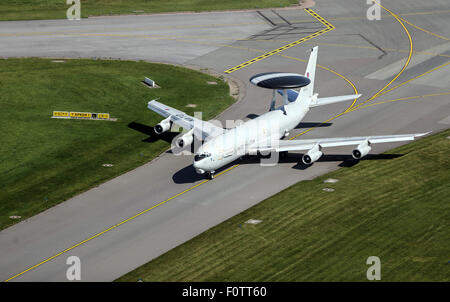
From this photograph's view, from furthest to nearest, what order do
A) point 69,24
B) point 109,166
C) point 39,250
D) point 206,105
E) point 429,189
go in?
point 69,24 < point 206,105 < point 109,166 < point 429,189 < point 39,250

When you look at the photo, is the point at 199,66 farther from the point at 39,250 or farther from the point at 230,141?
the point at 39,250

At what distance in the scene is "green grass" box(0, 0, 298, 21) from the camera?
137 metres

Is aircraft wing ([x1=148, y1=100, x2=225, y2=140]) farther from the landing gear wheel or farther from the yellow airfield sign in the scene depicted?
the landing gear wheel

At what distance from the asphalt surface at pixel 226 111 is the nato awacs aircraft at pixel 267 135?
2420mm

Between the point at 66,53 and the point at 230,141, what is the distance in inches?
2224

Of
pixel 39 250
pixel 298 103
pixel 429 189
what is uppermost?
pixel 298 103

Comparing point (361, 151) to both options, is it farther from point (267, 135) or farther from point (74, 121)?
point (74, 121)

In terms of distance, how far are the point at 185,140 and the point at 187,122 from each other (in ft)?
16.4

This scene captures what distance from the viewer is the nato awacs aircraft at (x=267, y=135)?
69.3 meters

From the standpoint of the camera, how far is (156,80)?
335 ft

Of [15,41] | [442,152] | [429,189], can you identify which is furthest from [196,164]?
[15,41]

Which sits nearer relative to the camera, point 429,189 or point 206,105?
point 429,189

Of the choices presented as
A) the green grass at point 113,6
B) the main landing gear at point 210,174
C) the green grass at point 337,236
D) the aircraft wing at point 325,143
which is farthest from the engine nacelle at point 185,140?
the green grass at point 113,6

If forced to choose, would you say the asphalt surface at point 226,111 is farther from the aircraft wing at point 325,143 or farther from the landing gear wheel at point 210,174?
the aircraft wing at point 325,143
